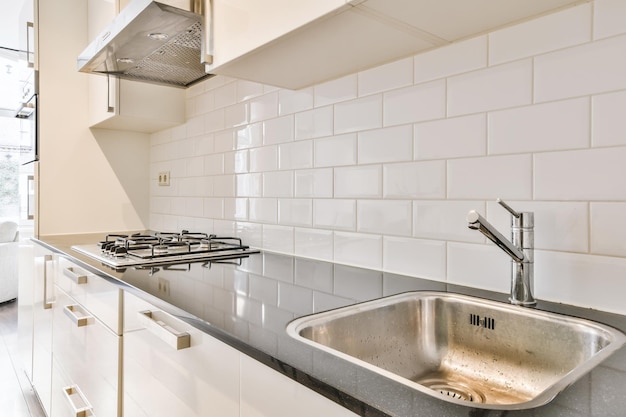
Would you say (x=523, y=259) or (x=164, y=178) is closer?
(x=523, y=259)

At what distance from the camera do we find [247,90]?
185cm

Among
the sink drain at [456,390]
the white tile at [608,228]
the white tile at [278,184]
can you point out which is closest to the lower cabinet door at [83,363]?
the white tile at [278,184]

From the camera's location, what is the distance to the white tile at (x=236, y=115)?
1864 mm

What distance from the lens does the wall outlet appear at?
8.20 ft

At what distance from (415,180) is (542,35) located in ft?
1.47

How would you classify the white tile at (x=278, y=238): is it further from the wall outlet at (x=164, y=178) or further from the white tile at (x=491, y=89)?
the wall outlet at (x=164, y=178)

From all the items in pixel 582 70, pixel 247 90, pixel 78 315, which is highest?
pixel 247 90

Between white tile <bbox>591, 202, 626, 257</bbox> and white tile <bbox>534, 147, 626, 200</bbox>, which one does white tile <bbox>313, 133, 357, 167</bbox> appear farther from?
white tile <bbox>591, 202, 626, 257</bbox>

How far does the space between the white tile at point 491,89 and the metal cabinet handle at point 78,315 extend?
4.32ft

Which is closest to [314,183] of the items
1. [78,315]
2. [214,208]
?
[214,208]

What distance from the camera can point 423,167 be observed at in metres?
1.16

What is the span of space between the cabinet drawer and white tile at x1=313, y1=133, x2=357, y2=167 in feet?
2.48

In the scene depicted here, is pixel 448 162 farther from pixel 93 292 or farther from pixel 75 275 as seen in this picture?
pixel 75 275

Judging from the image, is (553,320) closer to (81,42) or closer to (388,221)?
(388,221)
